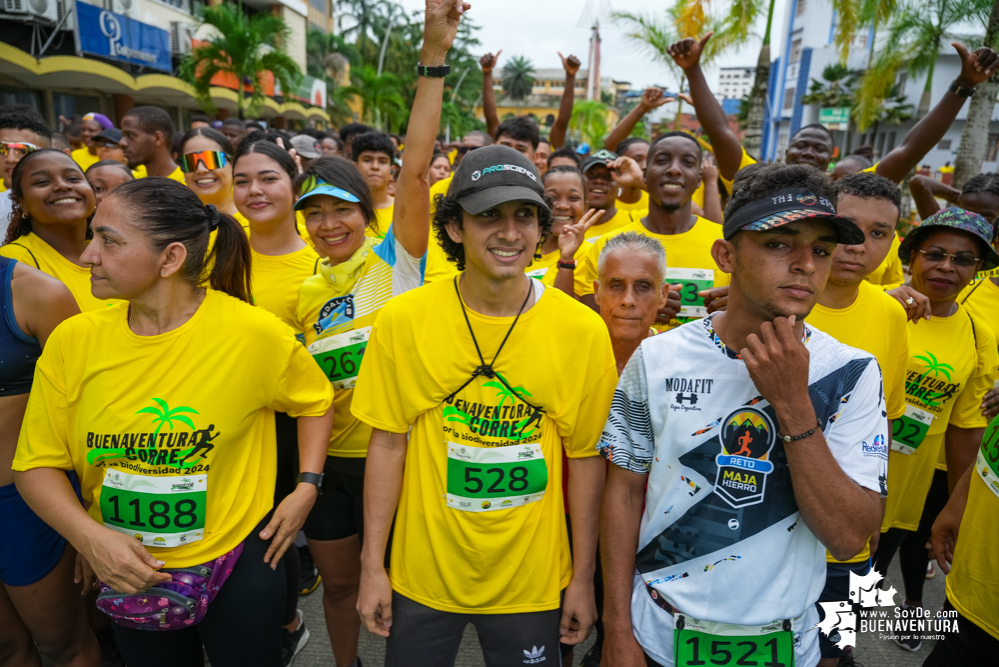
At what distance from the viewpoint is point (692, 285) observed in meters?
3.38

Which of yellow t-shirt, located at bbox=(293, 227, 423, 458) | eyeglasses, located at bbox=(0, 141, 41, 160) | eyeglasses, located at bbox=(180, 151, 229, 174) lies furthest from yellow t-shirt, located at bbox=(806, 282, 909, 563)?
eyeglasses, located at bbox=(0, 141, 41, 160)

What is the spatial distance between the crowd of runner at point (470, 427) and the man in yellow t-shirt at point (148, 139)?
2380mm

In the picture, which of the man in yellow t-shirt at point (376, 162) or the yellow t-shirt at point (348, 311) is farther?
the man in yellow t-shirt at point (376, 162)

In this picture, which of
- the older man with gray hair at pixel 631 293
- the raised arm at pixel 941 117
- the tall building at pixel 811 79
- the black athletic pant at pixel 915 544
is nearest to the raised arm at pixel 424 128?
the older man with gray hair at pixel 631 293

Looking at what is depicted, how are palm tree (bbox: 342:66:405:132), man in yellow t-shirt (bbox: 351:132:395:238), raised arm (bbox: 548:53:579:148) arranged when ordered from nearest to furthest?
1. man in yellow t-shirt (bbox: 351:132:395:238)
2. raised arm (bbox: 548:53:579:148)
3. palm tree (bbox: 342:66:405:132)

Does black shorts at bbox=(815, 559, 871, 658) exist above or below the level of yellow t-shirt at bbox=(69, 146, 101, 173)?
below

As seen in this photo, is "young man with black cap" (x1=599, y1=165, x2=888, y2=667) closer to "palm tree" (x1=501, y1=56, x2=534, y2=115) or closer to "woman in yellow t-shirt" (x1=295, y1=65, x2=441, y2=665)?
"woman in yellow t-shirt" (x1=295, y1=65, x2=441, y2=665)

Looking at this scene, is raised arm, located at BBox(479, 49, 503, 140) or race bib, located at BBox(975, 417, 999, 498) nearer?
race bib, located at BBox(975, 417, 999, 498)

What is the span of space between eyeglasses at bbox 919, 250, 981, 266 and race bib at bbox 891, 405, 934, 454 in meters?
0.74

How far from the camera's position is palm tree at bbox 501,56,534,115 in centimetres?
8794

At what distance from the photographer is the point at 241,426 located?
2.11 metres

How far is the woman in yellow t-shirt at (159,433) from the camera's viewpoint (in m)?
1.96

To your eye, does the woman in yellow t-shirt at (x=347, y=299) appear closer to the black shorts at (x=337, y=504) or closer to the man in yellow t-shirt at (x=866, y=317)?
the black shorts at (x=337, y=504)

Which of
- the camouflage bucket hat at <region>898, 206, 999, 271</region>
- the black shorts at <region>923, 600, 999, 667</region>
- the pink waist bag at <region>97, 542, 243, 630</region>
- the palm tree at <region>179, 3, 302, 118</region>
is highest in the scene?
the palm tree at <region>179, 3, 302, 118</region>
